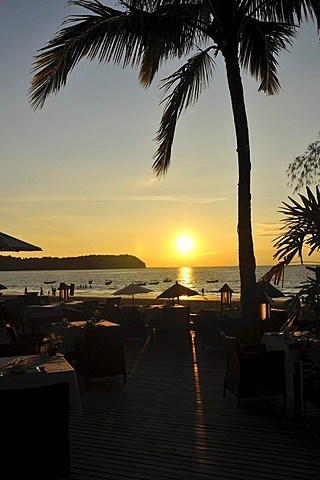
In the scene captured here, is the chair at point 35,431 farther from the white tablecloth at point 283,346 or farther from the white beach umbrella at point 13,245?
the white beach umbrella at point 13,245

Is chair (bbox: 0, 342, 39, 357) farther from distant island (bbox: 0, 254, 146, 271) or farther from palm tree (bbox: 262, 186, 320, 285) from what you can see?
distant island (bbox: 0, 254, 146, 271)

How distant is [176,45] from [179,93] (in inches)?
34.7

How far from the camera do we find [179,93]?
9141mm

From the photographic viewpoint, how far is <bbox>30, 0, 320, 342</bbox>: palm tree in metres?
8.63

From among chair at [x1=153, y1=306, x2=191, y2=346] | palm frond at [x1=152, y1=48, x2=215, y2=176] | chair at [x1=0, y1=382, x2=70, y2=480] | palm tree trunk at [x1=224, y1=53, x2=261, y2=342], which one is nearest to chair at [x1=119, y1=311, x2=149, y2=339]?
chair at [x1=153, y1=306, x2=191, y2=346]

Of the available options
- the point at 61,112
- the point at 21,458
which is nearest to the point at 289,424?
the point at 21,458

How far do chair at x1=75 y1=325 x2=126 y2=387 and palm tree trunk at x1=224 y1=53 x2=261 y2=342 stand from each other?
271cm

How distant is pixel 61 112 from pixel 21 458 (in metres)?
8.70

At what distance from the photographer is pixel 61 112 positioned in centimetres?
1092

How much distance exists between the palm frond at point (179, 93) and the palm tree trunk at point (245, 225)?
71 cm

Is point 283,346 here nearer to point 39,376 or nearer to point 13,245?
point 39,376

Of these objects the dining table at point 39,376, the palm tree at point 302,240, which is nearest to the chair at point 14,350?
the dining table at point 39,376

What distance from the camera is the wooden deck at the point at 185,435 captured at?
4.18m

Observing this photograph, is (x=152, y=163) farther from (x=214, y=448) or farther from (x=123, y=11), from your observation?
(x=214, y=448)
